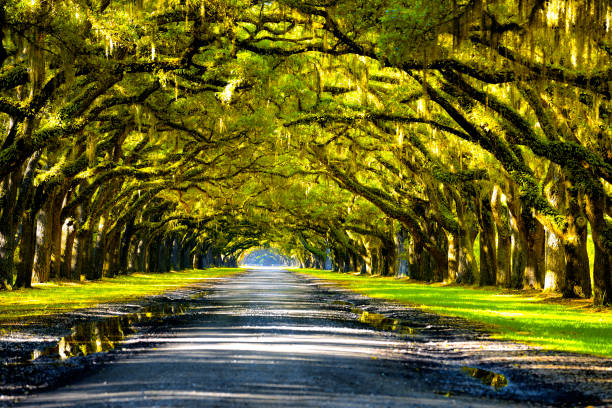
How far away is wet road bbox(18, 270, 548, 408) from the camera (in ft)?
20.3

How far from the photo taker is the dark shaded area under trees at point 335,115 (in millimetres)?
15125

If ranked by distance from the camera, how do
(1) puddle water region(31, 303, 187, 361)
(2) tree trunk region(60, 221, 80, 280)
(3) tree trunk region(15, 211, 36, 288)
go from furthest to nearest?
(2) tree trunk region(60, 221, 80, 280) → (3) tree trunk region(15, 211, 36, 288) → (1) puddle water region(31, 303, 187, 361)

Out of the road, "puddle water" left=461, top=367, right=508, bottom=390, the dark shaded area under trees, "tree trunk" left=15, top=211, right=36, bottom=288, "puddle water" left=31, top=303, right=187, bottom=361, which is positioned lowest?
"puddle water" left=31, top=303, right=187, bottom=361

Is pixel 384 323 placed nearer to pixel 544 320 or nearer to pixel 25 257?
pixel 544 320

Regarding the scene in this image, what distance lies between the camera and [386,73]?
25234 millimetres

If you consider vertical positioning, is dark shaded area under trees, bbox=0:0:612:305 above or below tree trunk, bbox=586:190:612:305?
above

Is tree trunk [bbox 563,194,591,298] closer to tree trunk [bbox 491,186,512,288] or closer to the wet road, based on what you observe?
tree trunk [bbox 491,186,512,288]

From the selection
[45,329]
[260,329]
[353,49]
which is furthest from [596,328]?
[45,329]

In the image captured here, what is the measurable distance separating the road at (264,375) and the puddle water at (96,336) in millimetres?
779

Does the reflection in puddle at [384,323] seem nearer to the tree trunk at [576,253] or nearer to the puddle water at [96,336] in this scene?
the puddle water at [96,336]

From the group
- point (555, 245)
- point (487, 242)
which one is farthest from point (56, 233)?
point (555, 245)

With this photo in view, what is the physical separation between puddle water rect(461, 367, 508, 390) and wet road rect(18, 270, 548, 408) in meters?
0.68

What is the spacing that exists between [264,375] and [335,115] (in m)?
17.5

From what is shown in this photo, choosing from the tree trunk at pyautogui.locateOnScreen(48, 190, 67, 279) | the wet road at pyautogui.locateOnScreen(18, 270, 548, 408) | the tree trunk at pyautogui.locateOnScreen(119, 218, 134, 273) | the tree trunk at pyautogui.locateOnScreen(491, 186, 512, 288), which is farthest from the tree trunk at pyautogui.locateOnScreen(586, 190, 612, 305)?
the tree trunk at pyautogui.locateOnScreen(119, 218, 134, 273)
